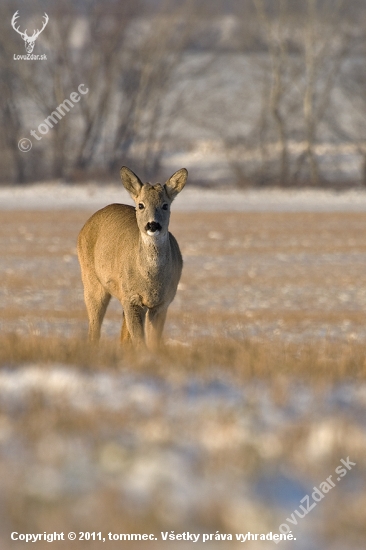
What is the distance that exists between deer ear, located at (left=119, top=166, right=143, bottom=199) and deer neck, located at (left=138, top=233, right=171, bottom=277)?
1.58 ft

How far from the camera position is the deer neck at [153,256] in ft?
28.2

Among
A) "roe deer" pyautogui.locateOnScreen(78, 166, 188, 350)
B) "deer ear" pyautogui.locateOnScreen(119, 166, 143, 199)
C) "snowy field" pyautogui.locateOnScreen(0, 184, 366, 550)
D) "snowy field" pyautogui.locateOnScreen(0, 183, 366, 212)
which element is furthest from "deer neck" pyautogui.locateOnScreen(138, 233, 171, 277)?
"snowy field" pyautogui.locateOnScreen(0, 183, 366, 212)

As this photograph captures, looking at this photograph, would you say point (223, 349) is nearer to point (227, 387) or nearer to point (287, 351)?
point (287, 351)

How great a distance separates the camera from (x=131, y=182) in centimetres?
902

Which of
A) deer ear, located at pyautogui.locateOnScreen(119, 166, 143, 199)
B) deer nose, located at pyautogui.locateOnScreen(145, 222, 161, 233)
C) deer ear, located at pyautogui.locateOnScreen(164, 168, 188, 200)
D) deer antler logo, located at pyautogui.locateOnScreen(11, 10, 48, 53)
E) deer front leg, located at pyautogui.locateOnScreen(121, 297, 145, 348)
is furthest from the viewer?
deer antler logo, located at pyautogui.locateOnScreen(11, 10, 48, 53)

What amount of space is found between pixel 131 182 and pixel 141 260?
78 cm

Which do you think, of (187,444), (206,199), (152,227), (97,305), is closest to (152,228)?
(152,227)

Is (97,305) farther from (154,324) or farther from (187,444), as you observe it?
(187,444)

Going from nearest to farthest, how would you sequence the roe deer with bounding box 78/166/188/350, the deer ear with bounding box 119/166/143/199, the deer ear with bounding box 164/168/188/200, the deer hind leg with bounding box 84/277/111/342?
the roe deer with bounding box 78/166/188/350
the deer ear with bounding box 119/166/143/199
the deer ear with bounding box 164/168/188/200
the deer hind leg with bounding box 84/277/111/342

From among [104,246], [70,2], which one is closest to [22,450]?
[104,246]

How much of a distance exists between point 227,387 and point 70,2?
4074 cm

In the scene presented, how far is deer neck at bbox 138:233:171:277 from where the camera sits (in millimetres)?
8594

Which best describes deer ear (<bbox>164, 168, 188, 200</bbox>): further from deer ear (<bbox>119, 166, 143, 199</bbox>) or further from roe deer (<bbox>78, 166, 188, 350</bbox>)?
deer ear (<bbox>119, 166, 143, 199</bbox>)

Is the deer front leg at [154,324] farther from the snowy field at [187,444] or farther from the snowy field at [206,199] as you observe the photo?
the snowy field at [206,199]
